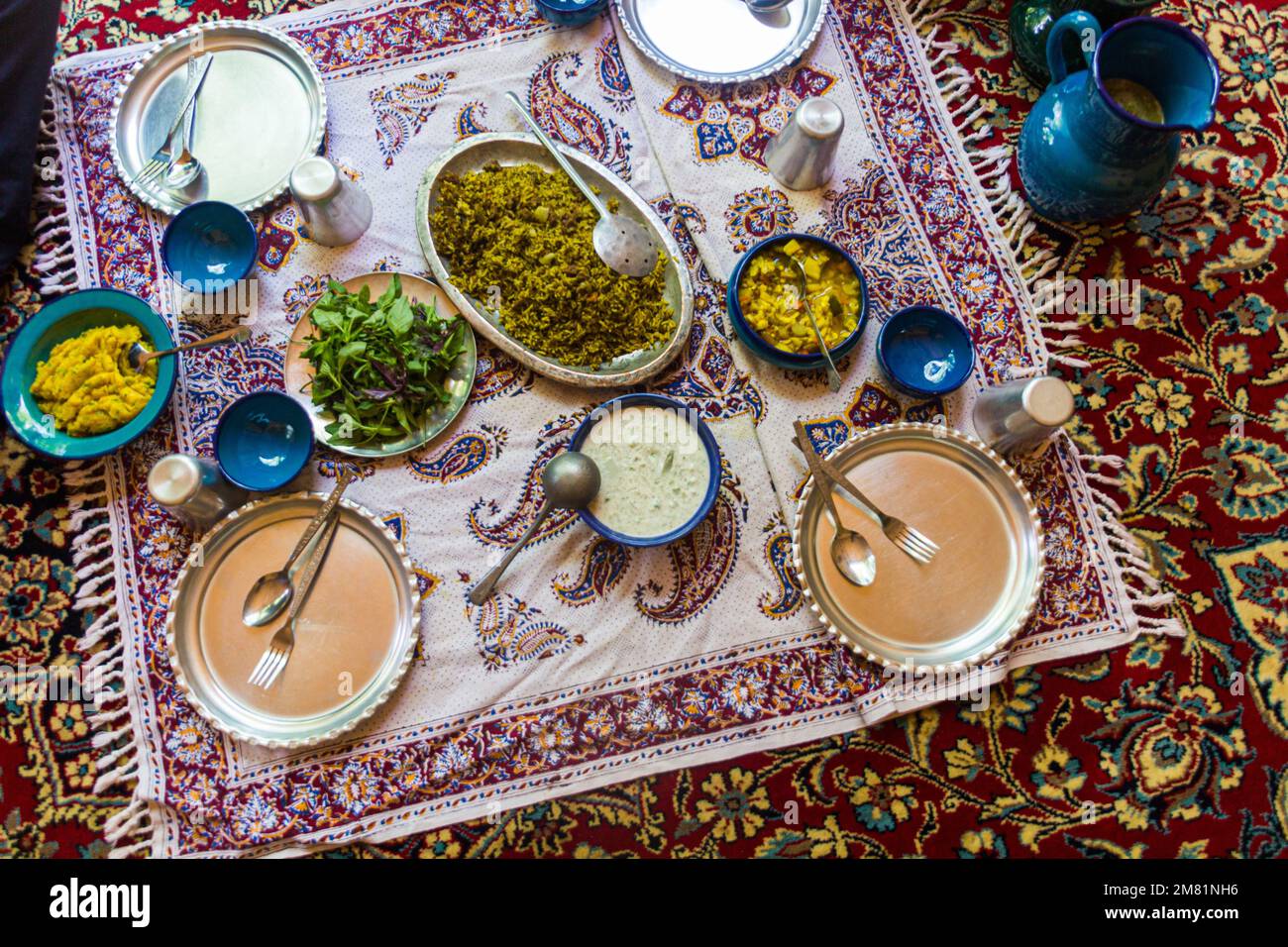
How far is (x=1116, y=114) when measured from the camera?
4.72ft

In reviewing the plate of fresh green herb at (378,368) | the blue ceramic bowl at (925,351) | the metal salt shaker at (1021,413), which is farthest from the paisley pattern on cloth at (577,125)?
the metal salt shaker at (1021,413)

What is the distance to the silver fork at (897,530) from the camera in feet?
4.91

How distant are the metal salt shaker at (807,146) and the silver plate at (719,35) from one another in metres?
0.15

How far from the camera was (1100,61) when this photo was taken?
1.52 metres

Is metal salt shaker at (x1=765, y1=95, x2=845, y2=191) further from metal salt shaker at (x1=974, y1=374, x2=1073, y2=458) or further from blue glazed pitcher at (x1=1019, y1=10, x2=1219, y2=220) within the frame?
metal salt shaker at (x1=974, y1=374, x2=1073, y2=458)

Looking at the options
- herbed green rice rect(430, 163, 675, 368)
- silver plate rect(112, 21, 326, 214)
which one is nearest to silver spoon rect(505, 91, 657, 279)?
herbed green rice rect(430, 163, 675, 368)

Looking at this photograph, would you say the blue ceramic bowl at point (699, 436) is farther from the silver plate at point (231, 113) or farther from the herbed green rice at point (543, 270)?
the silver plate at point (231, 113)

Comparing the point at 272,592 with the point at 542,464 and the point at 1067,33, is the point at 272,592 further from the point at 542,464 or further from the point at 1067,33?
the point at 1067,33

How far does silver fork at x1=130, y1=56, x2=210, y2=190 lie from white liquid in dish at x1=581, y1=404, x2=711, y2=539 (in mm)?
1006

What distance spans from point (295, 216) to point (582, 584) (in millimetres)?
921

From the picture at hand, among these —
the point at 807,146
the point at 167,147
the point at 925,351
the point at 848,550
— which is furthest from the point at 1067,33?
the point at 167,147

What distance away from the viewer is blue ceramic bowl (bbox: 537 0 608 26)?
1.69 meters
